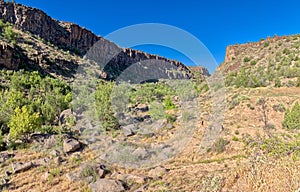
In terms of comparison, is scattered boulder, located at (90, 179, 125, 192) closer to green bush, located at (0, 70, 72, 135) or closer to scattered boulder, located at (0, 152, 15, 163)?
scattered boulder, located at (0, 152, 15, 163)

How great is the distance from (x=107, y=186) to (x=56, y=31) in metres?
69.5

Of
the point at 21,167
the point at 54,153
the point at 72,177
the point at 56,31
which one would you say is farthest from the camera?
the point at 56,31

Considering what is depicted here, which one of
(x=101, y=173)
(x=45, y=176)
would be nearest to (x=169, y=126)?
(x=101, y=173)

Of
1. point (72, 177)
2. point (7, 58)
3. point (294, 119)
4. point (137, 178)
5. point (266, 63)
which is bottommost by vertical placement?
point (72, 177)

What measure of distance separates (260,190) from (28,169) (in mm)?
10369

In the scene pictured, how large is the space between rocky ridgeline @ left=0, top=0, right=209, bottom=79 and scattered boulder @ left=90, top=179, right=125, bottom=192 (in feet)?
183

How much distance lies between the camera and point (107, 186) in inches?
319

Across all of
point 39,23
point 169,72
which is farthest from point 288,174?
point 169,72

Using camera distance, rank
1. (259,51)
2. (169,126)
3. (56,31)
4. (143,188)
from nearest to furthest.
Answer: (143,188) → (169,126) → (259,51) → (56,31)

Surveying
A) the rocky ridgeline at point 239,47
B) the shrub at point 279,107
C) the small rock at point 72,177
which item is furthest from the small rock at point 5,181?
the rocky ridgeline at point 239,47

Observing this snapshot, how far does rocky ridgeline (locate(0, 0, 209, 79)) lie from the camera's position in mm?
58406

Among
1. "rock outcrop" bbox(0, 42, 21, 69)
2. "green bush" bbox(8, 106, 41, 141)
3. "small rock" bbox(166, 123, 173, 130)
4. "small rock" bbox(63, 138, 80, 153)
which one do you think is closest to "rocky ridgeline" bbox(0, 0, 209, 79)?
"rock outcrop" bbox(0, 42, 21, 69)

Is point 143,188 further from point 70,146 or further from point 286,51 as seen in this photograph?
point 286,51

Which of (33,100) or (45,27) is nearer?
(33,100)
